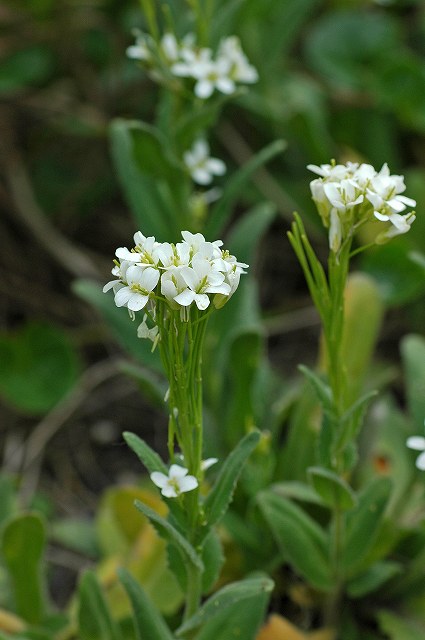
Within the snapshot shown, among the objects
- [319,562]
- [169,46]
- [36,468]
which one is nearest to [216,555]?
[319,562]

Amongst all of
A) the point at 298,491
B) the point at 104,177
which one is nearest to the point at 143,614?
the point at 298,491

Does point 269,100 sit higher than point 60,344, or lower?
higher

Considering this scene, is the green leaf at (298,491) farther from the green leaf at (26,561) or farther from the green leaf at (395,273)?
the green leaf at (395,273)

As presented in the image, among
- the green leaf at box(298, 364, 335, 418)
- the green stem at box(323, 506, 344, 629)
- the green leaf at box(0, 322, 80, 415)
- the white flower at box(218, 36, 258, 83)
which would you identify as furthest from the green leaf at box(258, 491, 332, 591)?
the green leaf at box(0, 322, 80, 415)

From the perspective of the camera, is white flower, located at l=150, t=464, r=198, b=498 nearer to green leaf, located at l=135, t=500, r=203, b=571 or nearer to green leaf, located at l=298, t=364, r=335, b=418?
green leaf, located at l=135, t=500, r=203, b=571

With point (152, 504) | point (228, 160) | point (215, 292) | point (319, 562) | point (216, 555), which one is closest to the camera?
point (215, 292)

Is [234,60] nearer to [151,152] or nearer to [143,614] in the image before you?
[151,152]

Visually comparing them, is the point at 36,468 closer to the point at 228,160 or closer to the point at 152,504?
the point at 152,504
